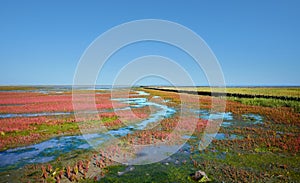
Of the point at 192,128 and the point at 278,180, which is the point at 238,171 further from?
the point at 192,128

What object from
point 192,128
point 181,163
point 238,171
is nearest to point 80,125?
point 192,128

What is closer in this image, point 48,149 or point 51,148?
point 48,149

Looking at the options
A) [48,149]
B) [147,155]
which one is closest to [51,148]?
[48,149]

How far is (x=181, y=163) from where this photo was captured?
30.1 feet

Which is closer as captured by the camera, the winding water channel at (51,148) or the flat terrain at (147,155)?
the flat terrain at (147,155)

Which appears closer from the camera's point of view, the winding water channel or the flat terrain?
the flat terrain

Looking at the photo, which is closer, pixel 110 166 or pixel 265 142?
pixel 110 166

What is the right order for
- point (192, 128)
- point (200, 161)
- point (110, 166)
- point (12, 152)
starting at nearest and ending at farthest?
1. point (110, 166)
2. point (200, 161)
3. point (12, 152)
4. point (192, 128)

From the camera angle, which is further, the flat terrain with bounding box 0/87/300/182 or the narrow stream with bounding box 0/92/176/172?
the narrow stream with bounding box 0/92/176/172

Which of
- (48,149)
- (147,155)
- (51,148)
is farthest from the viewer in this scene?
(51,148)

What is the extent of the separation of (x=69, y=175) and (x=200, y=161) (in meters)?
5.76

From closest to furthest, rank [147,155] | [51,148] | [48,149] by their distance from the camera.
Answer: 1. [147,155]
2. [48,149]
3. [51,148]

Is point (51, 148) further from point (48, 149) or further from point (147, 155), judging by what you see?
point (147, 155)

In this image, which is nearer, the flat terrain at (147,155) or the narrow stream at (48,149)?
the flat terrain at (147,155)
